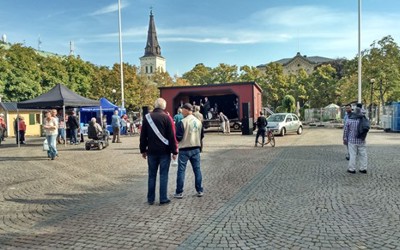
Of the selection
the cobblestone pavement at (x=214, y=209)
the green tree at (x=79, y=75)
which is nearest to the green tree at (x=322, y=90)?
the green tree at (x=79, y=75)

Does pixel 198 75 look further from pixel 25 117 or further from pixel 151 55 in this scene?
pixel 25 117

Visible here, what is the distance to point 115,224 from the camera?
521 cm

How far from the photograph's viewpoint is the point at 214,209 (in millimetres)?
5898

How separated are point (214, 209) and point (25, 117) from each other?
34.7 m

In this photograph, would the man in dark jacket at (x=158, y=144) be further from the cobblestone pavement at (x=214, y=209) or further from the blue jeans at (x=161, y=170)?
the cobblestone pavement at (x=214, y=209)

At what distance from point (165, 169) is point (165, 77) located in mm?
60629

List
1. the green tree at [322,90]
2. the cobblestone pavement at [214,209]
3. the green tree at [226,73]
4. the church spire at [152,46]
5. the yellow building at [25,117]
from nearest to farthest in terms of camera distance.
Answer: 1. the cobblestone pavement at [214,209]
2. the yellow building at [25,117]
3. the green tree at [322,90]
4. the green tree at [226,73]
5. the church spire at [152,46]

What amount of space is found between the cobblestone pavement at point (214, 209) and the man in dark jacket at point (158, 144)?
43cm

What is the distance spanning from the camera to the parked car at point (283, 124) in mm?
22714

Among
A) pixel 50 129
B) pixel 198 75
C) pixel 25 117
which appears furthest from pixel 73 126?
pixel 198 75

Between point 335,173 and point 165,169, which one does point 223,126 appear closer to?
point 335,173

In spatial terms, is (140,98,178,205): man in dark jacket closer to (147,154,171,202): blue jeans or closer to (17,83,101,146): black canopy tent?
(147,154,171,202): blue jeans

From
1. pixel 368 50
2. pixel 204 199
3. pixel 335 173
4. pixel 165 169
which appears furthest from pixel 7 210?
pixel 368 50

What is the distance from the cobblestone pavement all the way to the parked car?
1220 cm
